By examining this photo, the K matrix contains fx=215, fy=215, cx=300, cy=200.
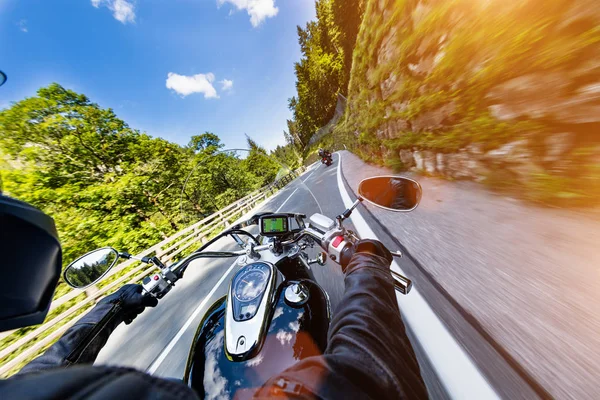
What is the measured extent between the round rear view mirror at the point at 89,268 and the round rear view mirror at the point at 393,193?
6.98ft

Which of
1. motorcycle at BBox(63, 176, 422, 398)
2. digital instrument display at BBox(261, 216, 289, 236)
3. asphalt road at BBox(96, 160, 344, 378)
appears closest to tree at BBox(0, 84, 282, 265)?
asphalt road at BBox(96, 160, 344, 378)

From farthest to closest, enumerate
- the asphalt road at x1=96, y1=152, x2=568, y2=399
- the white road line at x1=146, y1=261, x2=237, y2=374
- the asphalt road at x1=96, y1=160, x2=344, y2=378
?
1. the white road line at x1=146, y1=261, x2=237, y2=374
2. the asphalt road at x1=96, y1=160, x2=344, y2=378
3. the asphalt road at x1=96, y1=152, x2=568, y2=399

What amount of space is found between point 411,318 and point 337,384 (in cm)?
178

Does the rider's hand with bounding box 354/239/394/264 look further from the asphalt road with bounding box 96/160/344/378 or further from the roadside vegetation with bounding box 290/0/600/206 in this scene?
the roadside vegetation with bounding box 290/0/600/206

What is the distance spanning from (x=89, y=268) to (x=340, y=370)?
1990 millimetres

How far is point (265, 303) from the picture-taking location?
53.3 inches

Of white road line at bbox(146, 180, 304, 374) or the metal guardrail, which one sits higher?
the metal guardrail

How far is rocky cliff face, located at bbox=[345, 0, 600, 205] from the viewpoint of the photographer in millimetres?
2482

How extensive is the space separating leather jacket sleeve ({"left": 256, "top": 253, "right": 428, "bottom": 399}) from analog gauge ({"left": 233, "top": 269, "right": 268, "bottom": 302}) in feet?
2.18

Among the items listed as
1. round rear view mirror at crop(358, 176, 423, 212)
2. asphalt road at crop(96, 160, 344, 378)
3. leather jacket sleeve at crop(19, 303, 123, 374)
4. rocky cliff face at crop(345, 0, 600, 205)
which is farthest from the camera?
asphalt road at crop(96, 160, 344, 378)

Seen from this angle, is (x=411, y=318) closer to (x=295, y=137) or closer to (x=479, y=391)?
(x=479, y=391)

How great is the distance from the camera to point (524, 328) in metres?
1.56

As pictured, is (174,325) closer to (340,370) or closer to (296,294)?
(296,294)

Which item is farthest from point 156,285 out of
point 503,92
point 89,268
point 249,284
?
point 503,92
